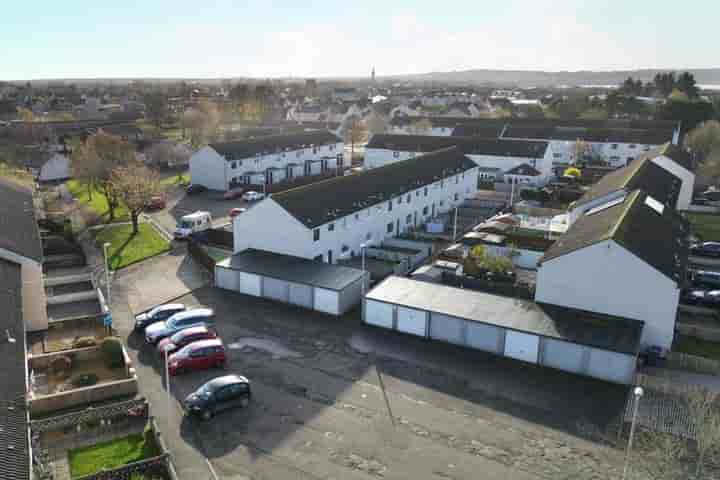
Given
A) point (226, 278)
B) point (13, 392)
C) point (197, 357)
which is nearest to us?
point (13, 392)

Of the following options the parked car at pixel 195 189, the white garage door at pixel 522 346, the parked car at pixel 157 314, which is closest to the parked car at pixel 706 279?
the white garage door at pixel 522 346

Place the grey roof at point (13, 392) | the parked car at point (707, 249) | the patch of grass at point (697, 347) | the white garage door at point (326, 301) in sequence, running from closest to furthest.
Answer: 1. the grey roof at point (13, 392)
2. the patch of grass at point (697, 347)
3. the white garage door at point (326, 301)
4. the parked car at point (707, 249)

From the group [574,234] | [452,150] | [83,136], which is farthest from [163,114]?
[574,234]

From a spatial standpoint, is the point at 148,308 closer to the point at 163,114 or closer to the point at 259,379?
the point at 259,379

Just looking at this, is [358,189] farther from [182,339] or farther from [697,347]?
[697,347]

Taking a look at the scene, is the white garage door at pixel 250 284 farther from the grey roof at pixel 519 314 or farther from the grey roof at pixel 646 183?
the grey roof at pixel 646 183

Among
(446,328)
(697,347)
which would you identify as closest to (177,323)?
(446,328)

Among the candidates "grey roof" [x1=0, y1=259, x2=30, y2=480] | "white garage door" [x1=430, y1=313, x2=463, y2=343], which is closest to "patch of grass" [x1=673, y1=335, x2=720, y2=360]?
"white garage door" [x1=430, y1=313, x2=463, y2=343]
